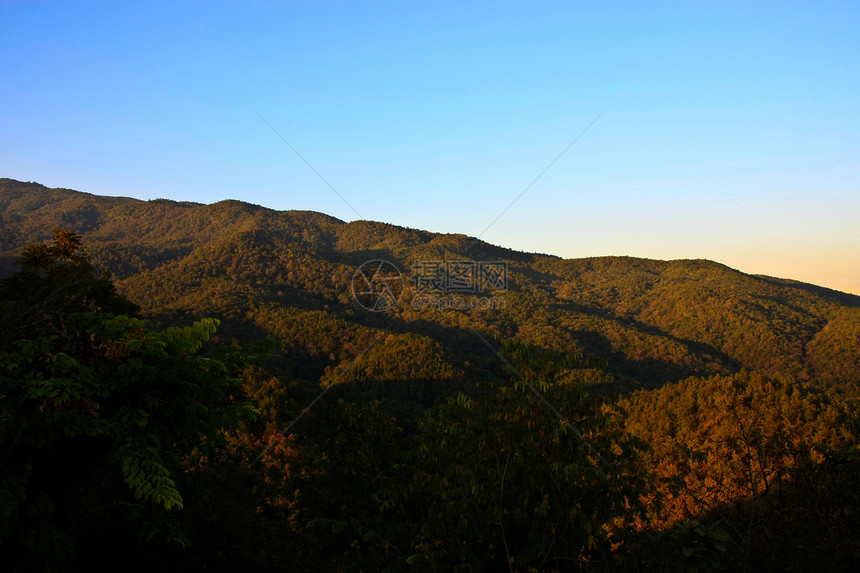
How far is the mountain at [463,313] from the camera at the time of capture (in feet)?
266

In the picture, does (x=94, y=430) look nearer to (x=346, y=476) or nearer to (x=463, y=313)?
(x=346, y=476)

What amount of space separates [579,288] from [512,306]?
2234 inches

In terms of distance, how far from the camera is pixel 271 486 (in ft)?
33.7

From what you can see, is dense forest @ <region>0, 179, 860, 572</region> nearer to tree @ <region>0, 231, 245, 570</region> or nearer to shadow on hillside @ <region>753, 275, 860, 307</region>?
tree @ <region>0, 231, 245, 570</region>

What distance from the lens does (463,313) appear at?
383 ft

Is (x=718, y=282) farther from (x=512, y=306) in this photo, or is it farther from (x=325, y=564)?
(x=325, y=564)

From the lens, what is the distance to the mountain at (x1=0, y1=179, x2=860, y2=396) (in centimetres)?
8112

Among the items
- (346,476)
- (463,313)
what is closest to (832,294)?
(463,313)

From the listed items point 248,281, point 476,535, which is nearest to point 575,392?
point 476,535

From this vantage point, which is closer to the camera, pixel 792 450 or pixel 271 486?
pixel 792 450

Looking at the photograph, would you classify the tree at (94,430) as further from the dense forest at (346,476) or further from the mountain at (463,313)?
the mountain at (463,313)

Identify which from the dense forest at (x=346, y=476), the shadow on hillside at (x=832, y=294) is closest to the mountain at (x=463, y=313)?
the shadow on hillside at (x=832, y=294)

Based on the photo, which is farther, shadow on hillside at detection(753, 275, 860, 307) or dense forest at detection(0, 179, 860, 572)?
shadow on hillside at detection(753, 275, 860, 307)

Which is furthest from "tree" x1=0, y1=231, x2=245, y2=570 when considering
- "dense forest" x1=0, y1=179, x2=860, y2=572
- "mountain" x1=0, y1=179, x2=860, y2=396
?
"mountain" x1=0, y1=179, x2=860, y2=396
